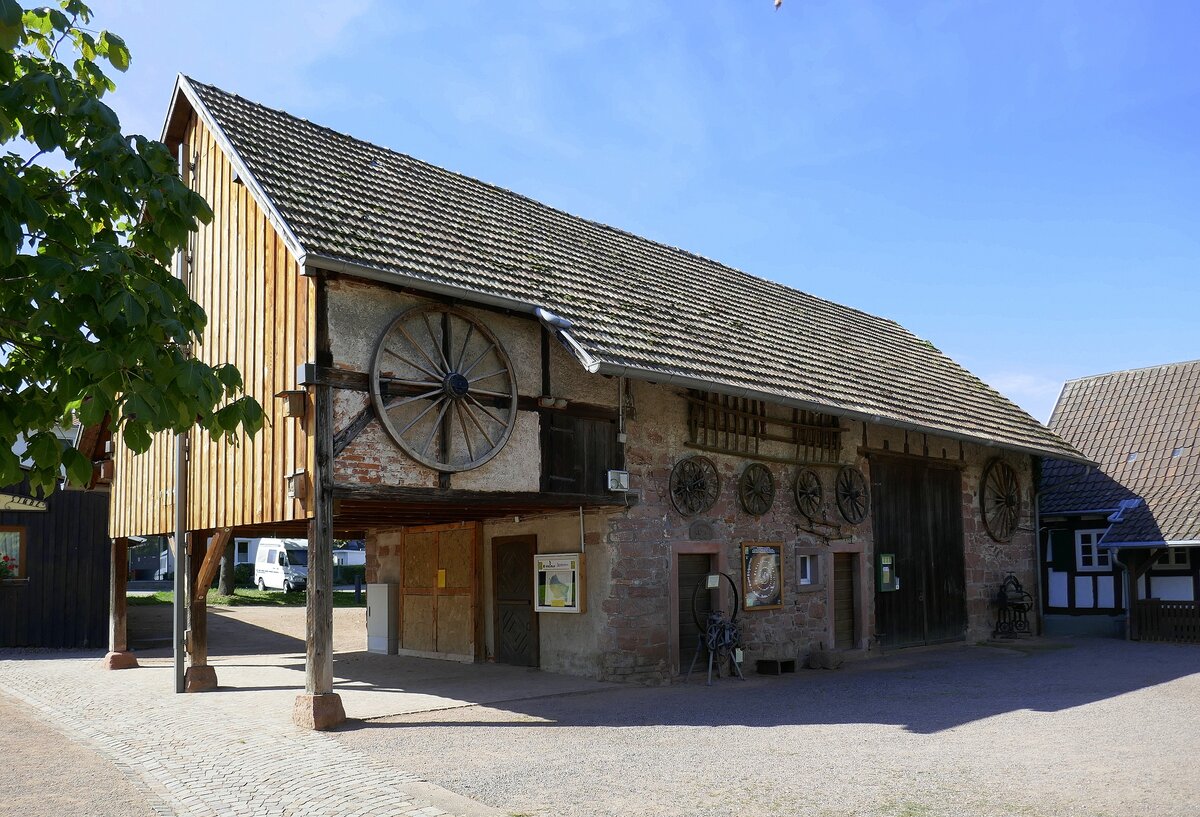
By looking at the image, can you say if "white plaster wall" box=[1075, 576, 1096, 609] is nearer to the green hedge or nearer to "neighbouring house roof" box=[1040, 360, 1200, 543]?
"neighbouring house roof" box=[1040, 360, 1200, 543]

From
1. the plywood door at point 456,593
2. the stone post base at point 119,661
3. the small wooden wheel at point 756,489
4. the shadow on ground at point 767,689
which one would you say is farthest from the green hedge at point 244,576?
the small wooden wheel at point 756,489

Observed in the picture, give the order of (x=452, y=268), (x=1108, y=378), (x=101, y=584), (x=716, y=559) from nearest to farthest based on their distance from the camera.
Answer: (x=452, y=268)
(x=716, y=559)
(x=101, y=584)
(x=1108, y=378)

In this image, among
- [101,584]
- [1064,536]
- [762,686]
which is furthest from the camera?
[1064,536]

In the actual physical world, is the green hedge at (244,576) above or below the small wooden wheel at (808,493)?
below

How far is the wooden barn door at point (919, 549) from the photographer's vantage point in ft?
57.1

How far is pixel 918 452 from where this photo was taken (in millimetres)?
18250

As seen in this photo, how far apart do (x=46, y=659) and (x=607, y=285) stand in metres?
11.5

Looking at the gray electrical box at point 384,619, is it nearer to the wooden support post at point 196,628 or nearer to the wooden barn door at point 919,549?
the wooden support post at point 196,628

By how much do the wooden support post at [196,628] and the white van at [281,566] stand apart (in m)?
24.9

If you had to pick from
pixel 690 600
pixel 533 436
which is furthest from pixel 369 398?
pixel 690 600

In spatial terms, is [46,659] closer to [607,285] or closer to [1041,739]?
[607,285]

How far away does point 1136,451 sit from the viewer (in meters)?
22.2

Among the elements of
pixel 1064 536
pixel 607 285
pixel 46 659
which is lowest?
pixel 46 659

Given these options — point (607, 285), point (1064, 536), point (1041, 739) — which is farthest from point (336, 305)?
point (1064, 536)
